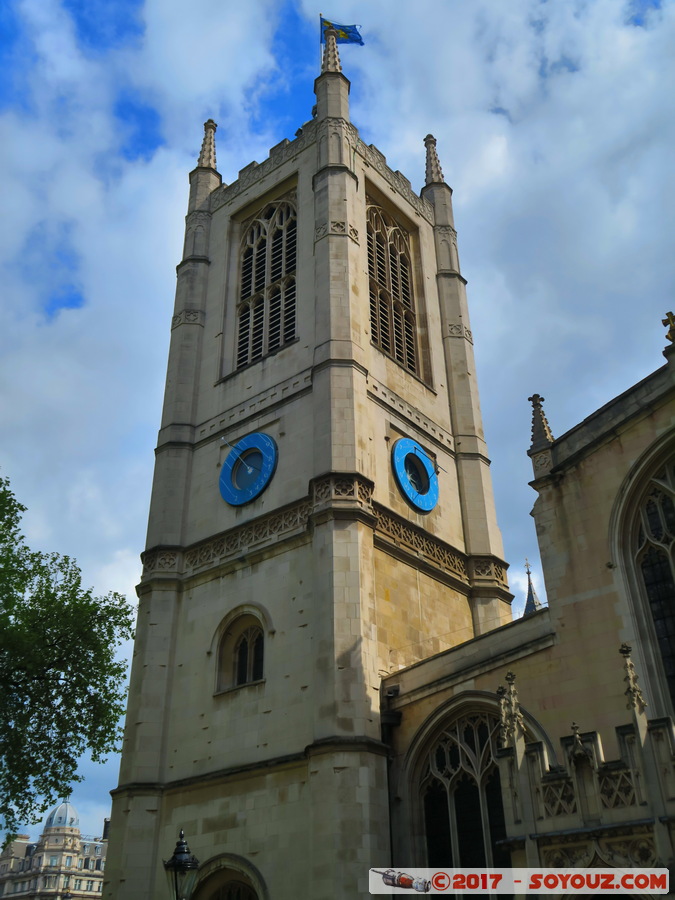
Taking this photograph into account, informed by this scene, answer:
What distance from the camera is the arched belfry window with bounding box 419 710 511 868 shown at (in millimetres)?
18312

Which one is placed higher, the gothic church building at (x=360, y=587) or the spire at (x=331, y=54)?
the spire at (x=331, y=54)

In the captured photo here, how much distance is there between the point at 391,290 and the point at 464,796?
1903cm

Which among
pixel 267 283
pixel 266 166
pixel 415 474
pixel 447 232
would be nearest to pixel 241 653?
pixel 415 474

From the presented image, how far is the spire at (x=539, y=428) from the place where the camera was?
2038 cm

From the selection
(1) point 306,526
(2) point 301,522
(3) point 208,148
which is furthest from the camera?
(3) point 208,148

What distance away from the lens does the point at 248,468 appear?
27188 mm

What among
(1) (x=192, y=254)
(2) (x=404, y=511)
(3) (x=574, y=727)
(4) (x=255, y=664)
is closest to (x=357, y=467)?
(2) (x=404, y=511)

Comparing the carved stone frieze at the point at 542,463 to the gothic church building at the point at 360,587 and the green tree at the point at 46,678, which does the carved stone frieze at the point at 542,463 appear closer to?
the gothic church building at the point at 360,587

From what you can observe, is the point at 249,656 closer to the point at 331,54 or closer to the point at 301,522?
the point at 301,522

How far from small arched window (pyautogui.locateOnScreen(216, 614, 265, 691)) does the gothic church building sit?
2.8 inches

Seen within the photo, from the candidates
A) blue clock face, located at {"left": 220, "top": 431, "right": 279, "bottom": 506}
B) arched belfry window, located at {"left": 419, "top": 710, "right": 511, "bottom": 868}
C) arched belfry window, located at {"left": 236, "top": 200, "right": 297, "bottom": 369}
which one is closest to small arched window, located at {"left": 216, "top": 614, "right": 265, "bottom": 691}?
blue clock face, located at {"left": 220, "top": 431, "right": 279, "bottom": 506}

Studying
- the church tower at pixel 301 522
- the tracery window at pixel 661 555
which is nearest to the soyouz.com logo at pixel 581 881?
the tracery window at pixel 661 555

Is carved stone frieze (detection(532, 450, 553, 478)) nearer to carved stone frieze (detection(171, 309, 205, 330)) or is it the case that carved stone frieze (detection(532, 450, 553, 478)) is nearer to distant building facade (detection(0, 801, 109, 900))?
carved stone frieze (detection(171, 309, 205, 330))

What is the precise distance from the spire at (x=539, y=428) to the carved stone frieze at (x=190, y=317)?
15706 millimetres
